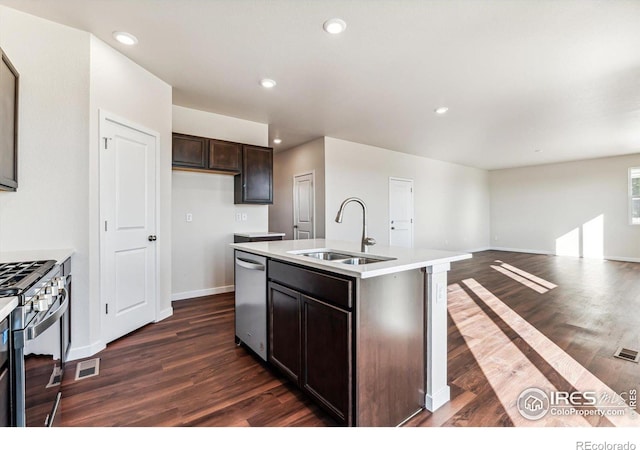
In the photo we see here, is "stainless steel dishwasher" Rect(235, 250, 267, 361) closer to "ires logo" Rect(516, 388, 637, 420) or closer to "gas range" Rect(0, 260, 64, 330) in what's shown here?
"gas range" Rect(0, 260, 64, 330)

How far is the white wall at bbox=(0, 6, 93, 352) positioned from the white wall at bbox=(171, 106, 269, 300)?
1.49 metres

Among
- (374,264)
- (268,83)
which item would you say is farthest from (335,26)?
(374,264)

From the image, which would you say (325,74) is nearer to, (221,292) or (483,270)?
(221,292)

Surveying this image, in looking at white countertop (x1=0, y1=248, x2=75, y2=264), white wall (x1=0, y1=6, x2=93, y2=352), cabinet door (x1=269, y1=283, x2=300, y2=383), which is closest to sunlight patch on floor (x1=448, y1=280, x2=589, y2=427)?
cabinet door (x1=269, y1=283, x2=300, y2=383)

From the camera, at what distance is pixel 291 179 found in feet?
A: 21.1

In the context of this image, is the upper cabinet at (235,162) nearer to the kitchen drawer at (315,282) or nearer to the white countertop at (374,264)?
the white countertop at (374,264)

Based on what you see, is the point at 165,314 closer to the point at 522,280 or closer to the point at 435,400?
the point at 435,400

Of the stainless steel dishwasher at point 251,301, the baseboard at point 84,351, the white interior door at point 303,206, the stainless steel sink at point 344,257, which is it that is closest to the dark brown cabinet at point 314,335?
the stainless steel dishwasher at point 251,301

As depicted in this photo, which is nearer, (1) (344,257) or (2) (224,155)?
(1) (344,257)

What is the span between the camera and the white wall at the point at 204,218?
3.98m

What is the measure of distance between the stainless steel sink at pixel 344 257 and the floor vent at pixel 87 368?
1755mm

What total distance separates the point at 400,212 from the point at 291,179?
2603 millimetres

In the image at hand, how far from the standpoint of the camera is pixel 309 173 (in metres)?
5.88
